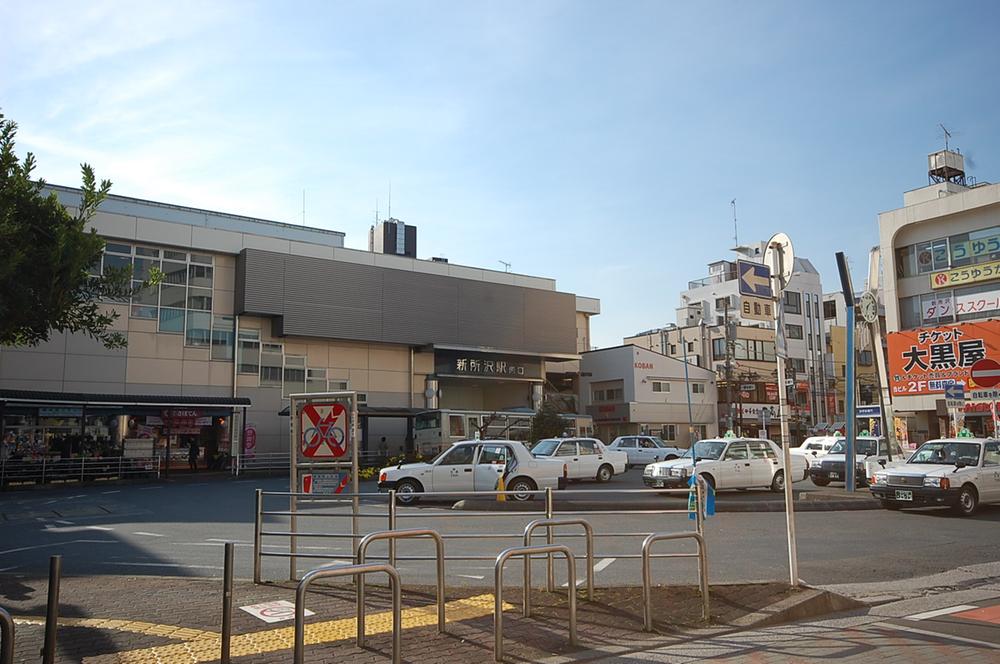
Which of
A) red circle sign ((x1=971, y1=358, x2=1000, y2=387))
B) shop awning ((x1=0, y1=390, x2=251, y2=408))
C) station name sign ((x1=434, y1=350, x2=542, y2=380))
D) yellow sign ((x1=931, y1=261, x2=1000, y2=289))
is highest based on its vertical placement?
yellow sign ((x1=931, y1=261, x2=1000, y2=289))

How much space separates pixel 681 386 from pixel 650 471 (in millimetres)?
41225

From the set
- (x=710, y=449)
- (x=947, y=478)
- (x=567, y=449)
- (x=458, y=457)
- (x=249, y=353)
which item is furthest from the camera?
(x=249, y=353)

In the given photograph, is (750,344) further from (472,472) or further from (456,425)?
(472,472)

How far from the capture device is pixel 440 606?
7.02 m

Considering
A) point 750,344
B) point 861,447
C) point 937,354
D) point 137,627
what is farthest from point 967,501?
point 750,344

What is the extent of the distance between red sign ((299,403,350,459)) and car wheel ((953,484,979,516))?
14.0 metres

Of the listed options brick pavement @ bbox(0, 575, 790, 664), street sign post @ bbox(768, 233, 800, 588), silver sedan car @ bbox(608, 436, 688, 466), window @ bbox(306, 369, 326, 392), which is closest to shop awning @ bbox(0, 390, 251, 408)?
window @ bbox(306, 369, 326, 392)

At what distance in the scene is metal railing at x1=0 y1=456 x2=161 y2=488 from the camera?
93.7ft

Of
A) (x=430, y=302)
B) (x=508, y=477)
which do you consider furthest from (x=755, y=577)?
(x=430, y=302)

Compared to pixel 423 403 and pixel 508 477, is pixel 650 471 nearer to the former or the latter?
pixel 508 477

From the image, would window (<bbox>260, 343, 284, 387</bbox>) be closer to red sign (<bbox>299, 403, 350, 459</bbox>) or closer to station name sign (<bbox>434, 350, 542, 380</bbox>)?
station name sign (<bbox>434, 350, 542, 380</bbox>)

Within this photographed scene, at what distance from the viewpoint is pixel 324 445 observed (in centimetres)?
979

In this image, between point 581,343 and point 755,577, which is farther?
point 581,343

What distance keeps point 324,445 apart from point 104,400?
26.4 metres
